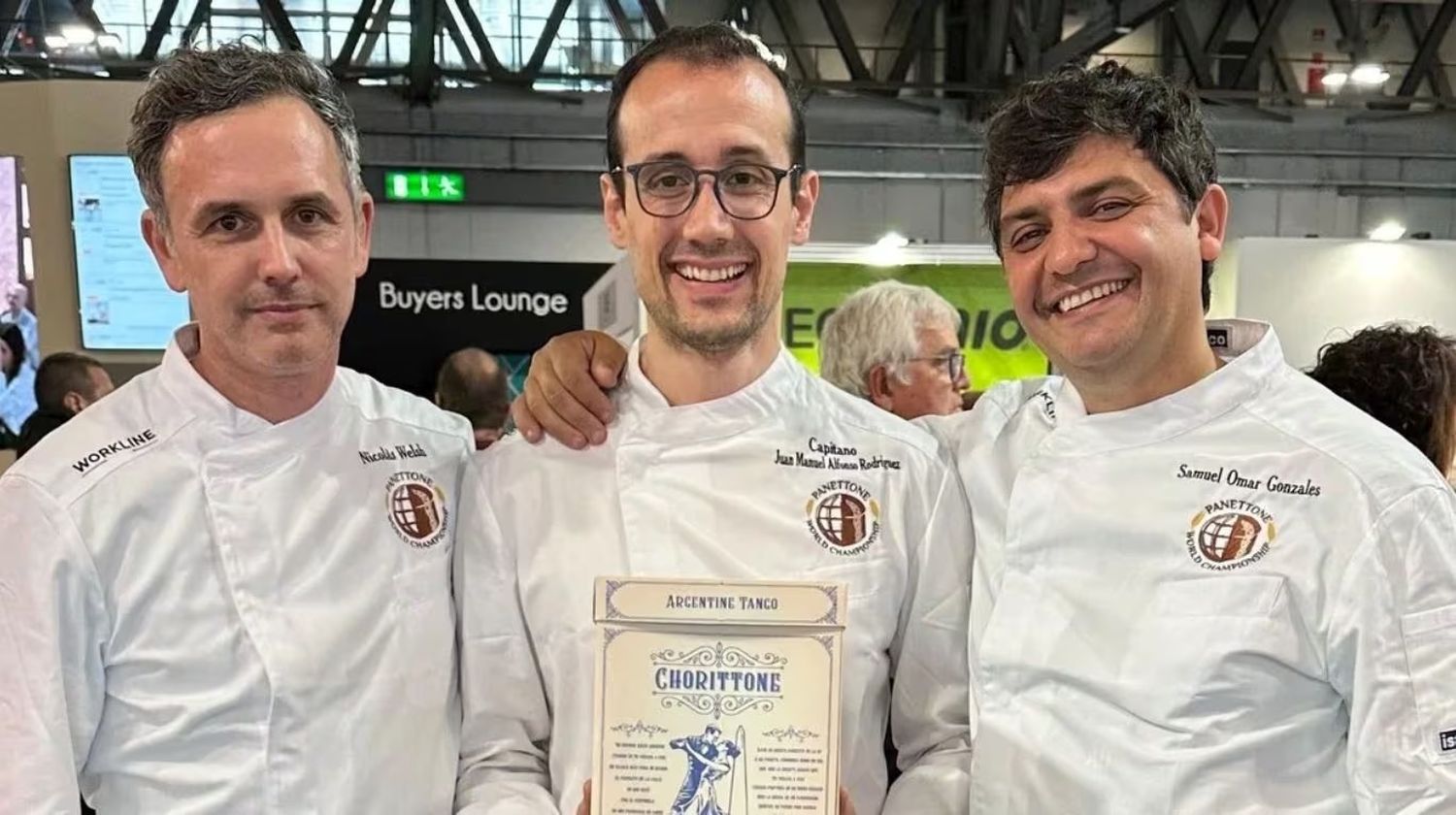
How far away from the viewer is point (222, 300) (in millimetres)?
1411

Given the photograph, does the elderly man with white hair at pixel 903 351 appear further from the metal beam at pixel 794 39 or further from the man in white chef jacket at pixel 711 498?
the metal beam at pixel 794 39

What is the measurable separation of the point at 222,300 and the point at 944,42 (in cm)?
853

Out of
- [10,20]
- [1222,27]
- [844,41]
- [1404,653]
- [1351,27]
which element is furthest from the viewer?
[1351,27]

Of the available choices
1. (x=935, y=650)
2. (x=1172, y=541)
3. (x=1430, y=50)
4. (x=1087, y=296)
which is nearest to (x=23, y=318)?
(x=935, y=650)

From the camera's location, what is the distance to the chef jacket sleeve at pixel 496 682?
1.53 metres

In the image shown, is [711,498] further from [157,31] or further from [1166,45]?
[1166,45]

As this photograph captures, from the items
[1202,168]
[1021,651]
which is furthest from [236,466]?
[1202,168]

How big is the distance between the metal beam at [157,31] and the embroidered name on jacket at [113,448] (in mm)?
7702

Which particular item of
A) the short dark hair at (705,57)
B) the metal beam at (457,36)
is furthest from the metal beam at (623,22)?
the short dark hair at (705,57)

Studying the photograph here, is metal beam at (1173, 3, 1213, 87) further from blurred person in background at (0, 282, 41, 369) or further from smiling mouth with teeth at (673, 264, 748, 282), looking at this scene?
smiling mouth with teeth at (673, 264, 748, 282)

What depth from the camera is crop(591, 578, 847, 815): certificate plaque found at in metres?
1.28

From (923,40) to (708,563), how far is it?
8077mm

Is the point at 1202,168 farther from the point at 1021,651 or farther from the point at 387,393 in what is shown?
the point at 387,393

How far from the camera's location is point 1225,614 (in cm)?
130
